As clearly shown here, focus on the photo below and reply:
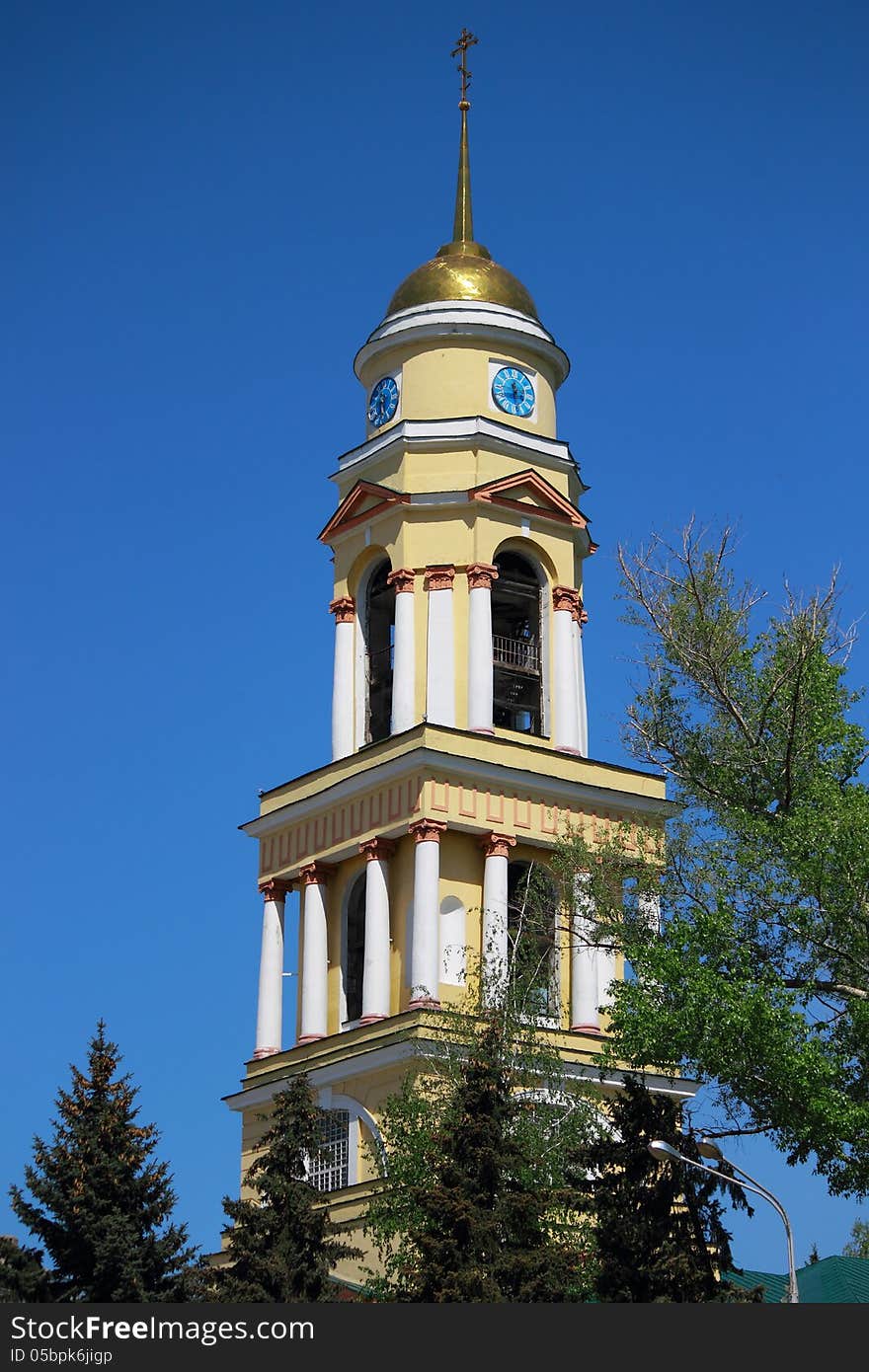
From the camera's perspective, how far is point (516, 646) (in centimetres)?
5206

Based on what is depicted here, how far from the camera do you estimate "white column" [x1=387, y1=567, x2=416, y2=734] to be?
4978cm

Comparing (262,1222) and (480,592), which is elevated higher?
(480,592)

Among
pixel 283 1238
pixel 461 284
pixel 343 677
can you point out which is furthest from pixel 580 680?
pixel 283 1238

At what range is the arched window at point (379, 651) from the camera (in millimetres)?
52219

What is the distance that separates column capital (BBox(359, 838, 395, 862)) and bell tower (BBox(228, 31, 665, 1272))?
0.16ft

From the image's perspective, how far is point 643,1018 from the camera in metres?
37.7

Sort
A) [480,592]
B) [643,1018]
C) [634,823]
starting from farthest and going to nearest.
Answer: [480,592] → [634,823] → [643,1018]

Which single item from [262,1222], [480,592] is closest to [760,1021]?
[262,1222]

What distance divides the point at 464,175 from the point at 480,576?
1176 cm

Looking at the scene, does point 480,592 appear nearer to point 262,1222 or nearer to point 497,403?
point 497,403

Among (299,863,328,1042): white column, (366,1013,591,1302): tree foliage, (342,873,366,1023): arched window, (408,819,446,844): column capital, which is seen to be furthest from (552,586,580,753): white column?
(366,1013,591,1302): tree foliage

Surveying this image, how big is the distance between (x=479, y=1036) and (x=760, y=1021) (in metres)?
6.21

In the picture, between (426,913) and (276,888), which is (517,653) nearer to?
(276,888)

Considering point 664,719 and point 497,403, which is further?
point 497,403
